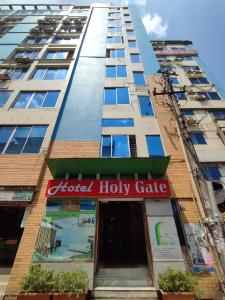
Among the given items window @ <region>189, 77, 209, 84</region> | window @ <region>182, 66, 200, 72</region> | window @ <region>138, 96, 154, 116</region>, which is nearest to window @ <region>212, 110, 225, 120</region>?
window @ <region>189, 77, 209, 84</region>

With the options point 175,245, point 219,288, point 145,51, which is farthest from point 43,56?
point 219,288

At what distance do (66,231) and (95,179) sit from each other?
2.86 meters

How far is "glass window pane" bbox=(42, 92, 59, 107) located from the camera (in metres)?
15.7

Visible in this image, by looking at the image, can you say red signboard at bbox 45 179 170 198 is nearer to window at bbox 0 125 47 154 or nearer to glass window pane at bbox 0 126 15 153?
window at bbox 0 125 47 154

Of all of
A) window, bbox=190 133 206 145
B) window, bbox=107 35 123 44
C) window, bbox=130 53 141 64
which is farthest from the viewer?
window, bbox=107 35 123 44

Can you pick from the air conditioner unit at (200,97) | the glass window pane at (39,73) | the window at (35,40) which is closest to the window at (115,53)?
the glass window pane at (39,73)

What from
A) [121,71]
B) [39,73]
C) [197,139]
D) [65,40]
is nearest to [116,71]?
[121,71]

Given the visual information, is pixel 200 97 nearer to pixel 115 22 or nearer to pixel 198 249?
pixel 198 249

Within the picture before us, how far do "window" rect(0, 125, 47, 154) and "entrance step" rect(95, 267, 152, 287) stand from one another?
7471mm

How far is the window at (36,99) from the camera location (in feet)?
51.2

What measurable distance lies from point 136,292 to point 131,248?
3.82 metres

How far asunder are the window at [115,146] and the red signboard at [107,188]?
2430mm

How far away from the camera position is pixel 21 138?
13.4 meters

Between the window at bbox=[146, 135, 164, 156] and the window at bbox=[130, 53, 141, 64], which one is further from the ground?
the window at bbox=[130, 53, 141, 64]
